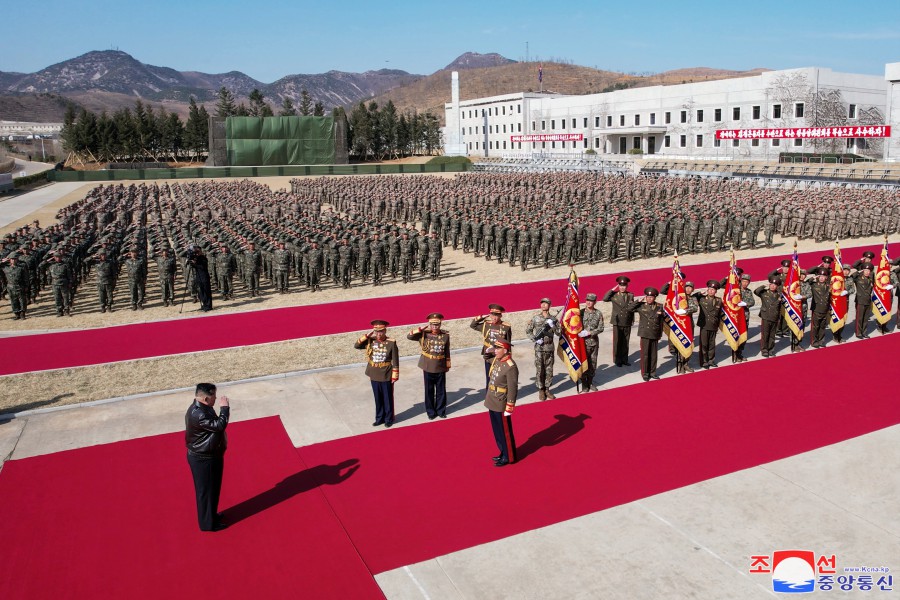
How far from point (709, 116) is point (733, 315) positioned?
193ft

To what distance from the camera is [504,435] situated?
7633mm

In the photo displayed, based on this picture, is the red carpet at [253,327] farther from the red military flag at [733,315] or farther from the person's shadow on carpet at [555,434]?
the person's shadow on carpet at [555,434]

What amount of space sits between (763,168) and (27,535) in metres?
51.7

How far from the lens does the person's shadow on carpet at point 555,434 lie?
8219mm

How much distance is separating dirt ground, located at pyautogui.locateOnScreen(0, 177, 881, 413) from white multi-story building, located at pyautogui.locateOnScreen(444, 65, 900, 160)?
107 ft

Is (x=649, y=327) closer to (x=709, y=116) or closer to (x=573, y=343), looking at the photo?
(x=573, y=343)

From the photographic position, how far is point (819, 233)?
2447 centimetres

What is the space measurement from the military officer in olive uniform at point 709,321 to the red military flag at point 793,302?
1.60 meters

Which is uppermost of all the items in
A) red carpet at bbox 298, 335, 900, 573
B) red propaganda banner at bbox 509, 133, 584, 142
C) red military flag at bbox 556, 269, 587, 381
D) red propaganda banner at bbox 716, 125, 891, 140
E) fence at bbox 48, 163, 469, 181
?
red propaganda banner at bbox 509, 133, 584, 142

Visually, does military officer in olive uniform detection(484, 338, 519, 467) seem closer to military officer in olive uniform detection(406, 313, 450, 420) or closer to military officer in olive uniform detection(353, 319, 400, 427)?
military officer in olive uniform detection(406, 313, 450, 420)

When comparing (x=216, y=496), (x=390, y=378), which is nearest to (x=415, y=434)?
(x=390, y=378)

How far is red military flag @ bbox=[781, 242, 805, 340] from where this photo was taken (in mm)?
11891

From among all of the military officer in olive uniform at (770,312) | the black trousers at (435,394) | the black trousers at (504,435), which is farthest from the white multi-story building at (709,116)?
the black trousers at (504,435)

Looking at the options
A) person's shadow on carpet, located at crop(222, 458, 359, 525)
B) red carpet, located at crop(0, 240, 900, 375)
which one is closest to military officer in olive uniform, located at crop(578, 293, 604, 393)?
person's shadow on carpet, located at crop(222, 458, 359, 525)
